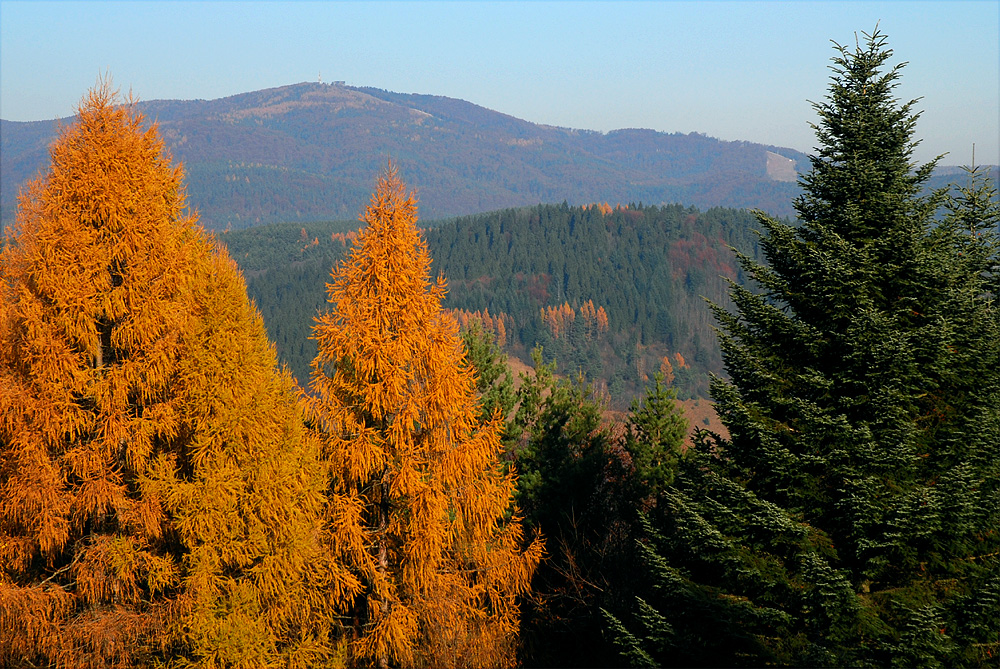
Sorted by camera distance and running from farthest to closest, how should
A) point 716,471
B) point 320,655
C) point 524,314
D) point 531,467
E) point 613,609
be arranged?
point 524,314 < point 531,467 < point 613,609 < point 320,655 < point 716,471

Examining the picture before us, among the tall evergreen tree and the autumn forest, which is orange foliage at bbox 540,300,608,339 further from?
the tall evergreen tree

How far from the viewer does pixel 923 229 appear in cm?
1076

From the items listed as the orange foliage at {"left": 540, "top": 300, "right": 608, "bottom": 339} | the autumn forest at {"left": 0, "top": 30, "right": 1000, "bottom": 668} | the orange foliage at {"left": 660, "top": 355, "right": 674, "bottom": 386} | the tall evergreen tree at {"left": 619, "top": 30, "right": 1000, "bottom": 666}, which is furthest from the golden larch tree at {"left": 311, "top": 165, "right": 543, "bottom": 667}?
the orange foliage at {"left": 540, "top": 300, "right": 608, "bottom": 339}

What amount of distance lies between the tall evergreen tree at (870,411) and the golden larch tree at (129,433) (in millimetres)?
6865

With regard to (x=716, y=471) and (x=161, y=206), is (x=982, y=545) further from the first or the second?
(x=161, y=206)

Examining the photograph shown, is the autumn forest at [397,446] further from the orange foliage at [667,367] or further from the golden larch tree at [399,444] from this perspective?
the orange foliage at [667,367]

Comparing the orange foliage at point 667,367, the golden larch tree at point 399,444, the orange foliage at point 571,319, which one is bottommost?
the orange foliage at point 667,367

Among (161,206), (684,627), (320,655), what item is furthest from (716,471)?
(161,206)

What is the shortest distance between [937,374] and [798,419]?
189 cm

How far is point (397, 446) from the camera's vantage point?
43.6 feet

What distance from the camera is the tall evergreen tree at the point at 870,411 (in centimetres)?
969

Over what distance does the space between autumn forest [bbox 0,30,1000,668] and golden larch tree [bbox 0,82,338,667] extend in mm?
40

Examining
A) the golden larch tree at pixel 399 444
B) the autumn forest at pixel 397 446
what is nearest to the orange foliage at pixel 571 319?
the golden larch tree at pixel 399 444

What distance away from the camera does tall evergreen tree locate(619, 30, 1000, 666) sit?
31.8 feet
